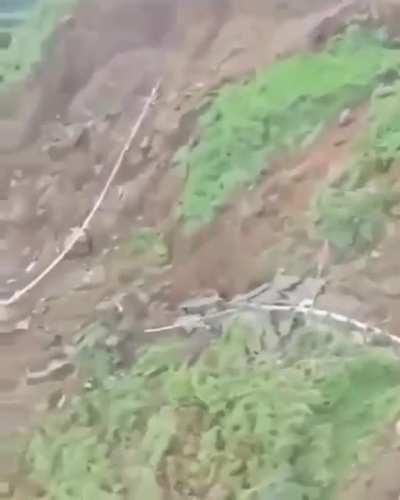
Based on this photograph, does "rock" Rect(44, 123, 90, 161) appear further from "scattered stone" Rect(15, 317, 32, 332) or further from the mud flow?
"scattered stone" Rect(15, 317, 32, 332)

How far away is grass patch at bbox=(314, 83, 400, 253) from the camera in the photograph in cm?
124

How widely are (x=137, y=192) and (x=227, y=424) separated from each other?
31 cm

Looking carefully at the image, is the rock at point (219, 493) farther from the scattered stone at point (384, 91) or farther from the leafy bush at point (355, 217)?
the scattered stone at point (384, 91)

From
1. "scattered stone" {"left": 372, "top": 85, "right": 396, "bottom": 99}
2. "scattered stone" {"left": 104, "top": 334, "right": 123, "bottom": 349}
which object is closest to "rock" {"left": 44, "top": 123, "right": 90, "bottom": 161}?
"scattered stone" {"left": 104, "top": 334, "right": 123, "bottom": 349}

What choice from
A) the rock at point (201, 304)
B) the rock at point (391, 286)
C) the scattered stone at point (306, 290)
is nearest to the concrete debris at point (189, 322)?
the rock at point (201, 304)

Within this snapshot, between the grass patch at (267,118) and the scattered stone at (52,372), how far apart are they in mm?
221

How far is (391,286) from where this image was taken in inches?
47.8

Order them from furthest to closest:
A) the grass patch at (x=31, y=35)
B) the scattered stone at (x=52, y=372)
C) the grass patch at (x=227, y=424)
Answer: the grass patch at (x=31, y=35), the scattered stone at (x=52, y=372), the grass patch at (x=227, y=424)

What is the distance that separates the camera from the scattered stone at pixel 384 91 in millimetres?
1302


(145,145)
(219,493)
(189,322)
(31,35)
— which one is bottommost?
(219,493)

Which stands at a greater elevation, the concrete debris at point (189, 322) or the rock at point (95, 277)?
the rock at point (95, 277)

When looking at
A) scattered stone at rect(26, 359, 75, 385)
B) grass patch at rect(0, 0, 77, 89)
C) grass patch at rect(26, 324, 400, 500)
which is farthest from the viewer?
grass patch at rect(0, 0, 77, 89)

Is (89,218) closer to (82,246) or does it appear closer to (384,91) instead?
(82,246)

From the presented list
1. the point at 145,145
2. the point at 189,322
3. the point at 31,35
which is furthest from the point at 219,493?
the point at 31,35
